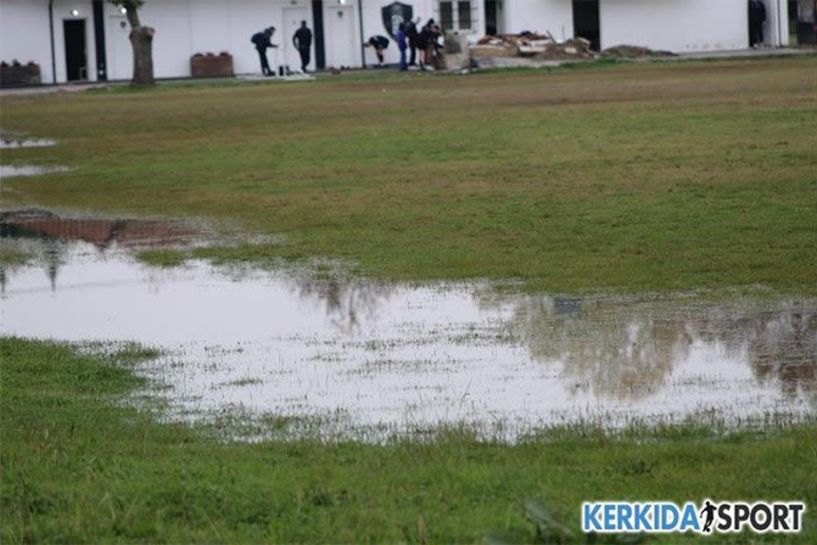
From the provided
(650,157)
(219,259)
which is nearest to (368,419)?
(219,259)

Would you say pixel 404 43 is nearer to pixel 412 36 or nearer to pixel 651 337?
pixel 412 36

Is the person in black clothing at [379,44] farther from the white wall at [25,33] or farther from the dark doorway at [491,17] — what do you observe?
the white wall at [25,33]

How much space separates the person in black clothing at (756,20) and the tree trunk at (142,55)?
26.7 metres

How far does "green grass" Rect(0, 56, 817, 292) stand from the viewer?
59.1ft

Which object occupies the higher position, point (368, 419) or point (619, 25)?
point (619, 25)

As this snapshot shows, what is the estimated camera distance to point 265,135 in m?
37.4

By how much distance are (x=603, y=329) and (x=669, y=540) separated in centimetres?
642

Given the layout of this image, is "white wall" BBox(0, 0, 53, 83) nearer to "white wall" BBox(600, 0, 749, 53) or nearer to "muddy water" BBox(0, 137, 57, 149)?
"white wall" BBox(600, 0, 749, 53)

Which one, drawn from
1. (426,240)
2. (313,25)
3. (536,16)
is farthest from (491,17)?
(426,240)

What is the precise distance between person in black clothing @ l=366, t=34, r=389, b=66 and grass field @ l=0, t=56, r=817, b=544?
80.9 ft

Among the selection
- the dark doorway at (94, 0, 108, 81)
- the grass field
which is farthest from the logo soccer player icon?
the dark doorway at (94, 0, 108, 81)

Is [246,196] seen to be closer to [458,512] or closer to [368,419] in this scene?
[368,419]

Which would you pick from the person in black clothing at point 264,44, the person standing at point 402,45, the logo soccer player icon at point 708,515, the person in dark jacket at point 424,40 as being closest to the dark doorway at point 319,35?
the person in black clothing at point 264,44

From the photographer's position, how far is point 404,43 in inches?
Answer: 2849
